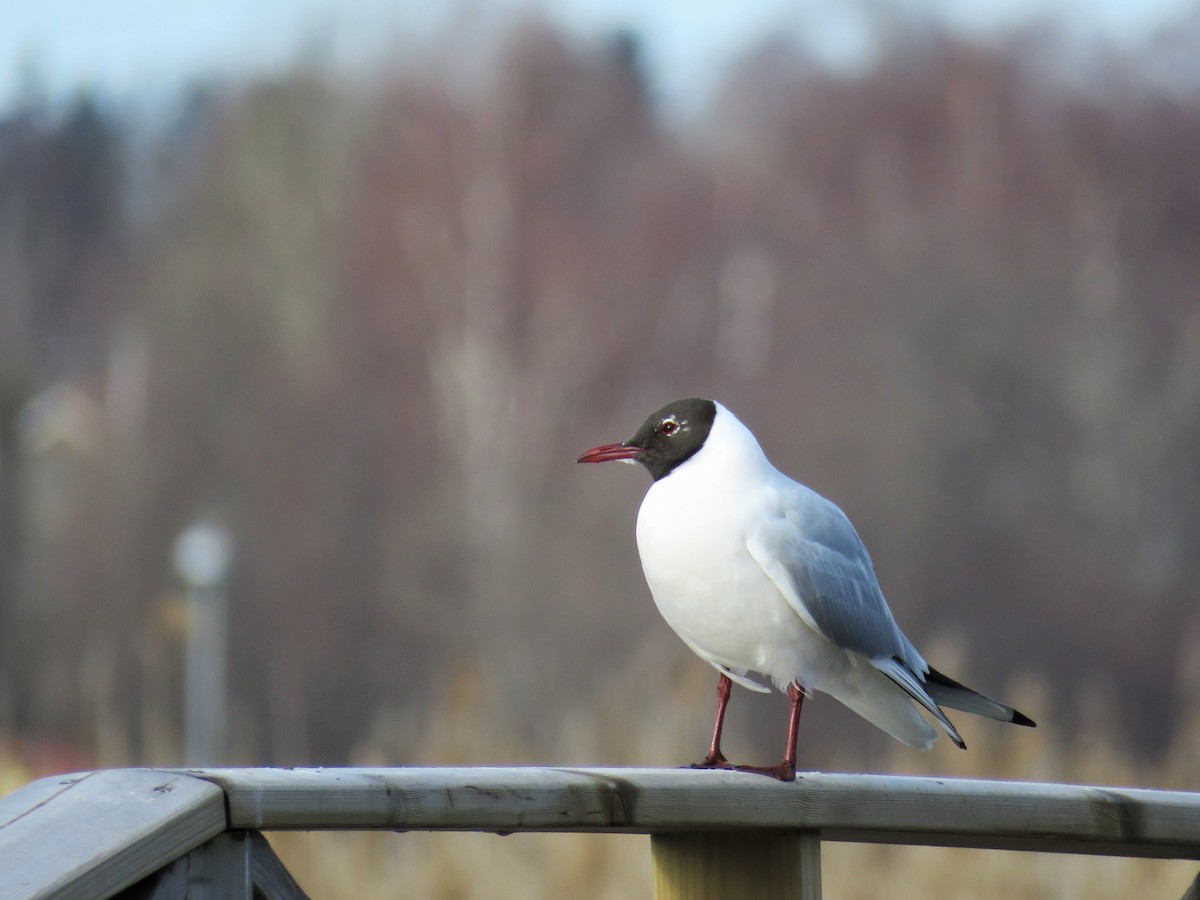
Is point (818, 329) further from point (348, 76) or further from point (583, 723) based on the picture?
point (583, 723)

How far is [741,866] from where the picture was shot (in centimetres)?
188

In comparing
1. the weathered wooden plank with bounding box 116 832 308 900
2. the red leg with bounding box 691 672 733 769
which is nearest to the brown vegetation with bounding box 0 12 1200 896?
the red leg with bounding box 691 672 733 769

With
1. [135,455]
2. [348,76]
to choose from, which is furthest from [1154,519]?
[348,76]

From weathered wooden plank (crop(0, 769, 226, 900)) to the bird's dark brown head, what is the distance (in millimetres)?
1343

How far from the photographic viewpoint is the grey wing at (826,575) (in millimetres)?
2525

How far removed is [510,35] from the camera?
2130cm

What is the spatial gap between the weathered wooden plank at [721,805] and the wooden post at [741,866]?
0.03m

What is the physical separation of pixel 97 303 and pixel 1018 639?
1603 centimetres

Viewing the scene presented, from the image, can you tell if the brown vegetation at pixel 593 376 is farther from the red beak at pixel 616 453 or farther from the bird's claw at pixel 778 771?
the bird's claw at pixel 778 771

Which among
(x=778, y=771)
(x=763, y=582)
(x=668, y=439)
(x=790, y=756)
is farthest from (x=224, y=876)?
(x=668, y=439)

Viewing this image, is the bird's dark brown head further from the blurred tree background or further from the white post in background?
the blurred tree background

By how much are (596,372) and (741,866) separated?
64.0 feet

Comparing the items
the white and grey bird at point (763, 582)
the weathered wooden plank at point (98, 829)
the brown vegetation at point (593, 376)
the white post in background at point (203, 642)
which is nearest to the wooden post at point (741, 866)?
the white and grey bird at point (763, 582)

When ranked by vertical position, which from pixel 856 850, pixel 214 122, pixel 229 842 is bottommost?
pixel 856 850
